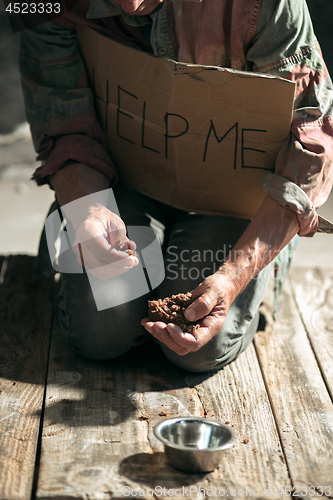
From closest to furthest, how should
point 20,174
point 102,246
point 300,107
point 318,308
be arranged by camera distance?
point 102,246
point 300,107
point 318,308
point 20,174

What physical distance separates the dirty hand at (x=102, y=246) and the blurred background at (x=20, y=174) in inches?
51.2

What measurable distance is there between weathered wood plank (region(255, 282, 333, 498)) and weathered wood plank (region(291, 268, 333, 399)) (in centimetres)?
2

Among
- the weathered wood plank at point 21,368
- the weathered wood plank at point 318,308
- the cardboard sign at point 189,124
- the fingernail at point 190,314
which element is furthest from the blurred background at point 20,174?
the fingernail at point 190,314

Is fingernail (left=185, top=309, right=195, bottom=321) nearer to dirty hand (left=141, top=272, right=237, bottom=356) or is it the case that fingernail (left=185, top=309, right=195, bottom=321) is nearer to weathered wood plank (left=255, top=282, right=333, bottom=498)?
dirty hand (left=141, top=272, right=237, bottom=356)

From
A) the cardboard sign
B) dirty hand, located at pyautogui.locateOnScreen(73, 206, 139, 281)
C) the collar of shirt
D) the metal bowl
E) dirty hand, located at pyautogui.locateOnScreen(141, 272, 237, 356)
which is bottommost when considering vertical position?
the metal bowl

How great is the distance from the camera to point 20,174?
128 inches

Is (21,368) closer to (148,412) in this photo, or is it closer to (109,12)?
(148,412)

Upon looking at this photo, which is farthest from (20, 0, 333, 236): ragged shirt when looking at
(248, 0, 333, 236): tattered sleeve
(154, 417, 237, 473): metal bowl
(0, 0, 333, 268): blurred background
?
(0, 0, 333, 268): blurred background

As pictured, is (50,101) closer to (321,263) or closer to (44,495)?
(44,495)

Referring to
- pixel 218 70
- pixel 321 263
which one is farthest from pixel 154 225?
pixel 321 263

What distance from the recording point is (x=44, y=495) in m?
0.88

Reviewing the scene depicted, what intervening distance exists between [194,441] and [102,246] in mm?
441

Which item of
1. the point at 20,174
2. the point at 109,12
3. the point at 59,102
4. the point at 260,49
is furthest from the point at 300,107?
the point at 20,174

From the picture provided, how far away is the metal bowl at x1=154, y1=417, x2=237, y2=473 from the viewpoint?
3.00 ft
